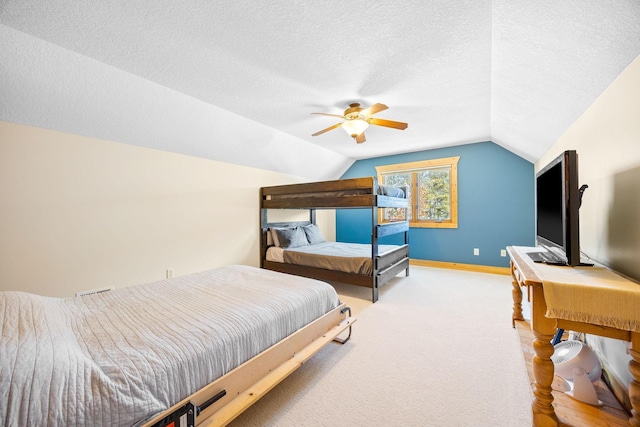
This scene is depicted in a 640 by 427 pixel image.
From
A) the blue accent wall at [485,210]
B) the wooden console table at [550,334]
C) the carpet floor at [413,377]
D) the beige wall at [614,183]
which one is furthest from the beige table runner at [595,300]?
the blue accent wall at [485,210]

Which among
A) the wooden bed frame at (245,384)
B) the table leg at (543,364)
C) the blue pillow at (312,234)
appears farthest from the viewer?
the blue pillow at (312,234)

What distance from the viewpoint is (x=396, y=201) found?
3621 millimetres

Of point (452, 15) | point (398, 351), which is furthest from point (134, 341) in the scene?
point (452, 15)

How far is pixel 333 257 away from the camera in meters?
3.28

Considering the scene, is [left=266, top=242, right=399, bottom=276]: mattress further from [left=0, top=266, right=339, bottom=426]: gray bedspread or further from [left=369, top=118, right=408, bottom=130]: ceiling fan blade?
[left=369, top=118, right=408, bottom=130]: ceiling fan blade

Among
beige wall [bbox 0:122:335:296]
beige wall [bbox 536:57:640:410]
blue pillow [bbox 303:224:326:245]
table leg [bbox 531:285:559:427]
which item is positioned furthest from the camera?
blue pillow [bbox 303:224:326:245]

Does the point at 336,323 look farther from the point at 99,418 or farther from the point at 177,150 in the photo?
the point at 177,150

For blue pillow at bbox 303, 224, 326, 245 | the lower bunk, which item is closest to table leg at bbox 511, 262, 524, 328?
the lower bunk

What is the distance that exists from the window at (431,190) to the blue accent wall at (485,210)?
0.10 m

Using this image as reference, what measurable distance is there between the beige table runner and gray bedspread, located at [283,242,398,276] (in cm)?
194

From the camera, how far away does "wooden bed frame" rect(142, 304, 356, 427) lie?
0.99 meters

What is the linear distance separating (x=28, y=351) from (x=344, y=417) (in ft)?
4.57

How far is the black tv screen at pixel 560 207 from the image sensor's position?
4.39 ft

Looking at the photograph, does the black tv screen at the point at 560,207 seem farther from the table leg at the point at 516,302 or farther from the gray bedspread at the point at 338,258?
the gray bedspread at the point at 338,258
